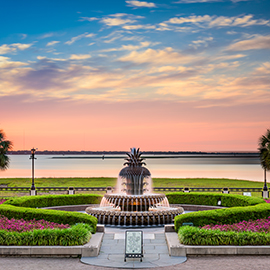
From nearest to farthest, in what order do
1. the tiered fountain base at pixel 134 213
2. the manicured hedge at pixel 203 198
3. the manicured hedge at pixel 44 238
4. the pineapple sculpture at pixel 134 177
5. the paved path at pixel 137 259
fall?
the paved path at pixel 137 259 → the manicured hedge at pixel 44 238 → the tiered fountain base at pixel 134 213 → the pineapple sculpture at pixel 134 177 → the manicured hedge at pixel 203 198

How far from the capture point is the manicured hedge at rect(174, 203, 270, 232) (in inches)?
663

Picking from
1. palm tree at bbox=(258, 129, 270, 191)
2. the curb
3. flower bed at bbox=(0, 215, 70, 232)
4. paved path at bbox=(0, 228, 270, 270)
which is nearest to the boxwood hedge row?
flower bed at bbox=(0, 215, 70, 232)

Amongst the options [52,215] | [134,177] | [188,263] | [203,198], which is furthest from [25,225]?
[203,198]

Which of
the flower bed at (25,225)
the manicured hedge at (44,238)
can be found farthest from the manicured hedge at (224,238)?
the flower bed at (25,225)

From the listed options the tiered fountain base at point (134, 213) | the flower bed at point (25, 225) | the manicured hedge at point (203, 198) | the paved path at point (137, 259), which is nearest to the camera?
the paved path at point (137, 259)

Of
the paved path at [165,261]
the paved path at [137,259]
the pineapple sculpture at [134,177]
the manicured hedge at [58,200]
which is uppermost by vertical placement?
the pineapple sculpture at [134,177]

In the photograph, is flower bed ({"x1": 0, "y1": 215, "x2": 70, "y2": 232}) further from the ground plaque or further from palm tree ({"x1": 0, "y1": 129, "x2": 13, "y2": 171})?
palm tree ({"x1": 0, "y1": 129, "x2": 13, "y2": 171})

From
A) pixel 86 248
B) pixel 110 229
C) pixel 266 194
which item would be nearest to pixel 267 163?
pixel 266 194

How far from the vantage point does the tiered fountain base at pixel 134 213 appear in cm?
1964

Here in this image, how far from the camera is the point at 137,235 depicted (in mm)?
12586

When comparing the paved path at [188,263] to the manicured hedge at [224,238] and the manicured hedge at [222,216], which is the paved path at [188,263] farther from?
the manicured hedge at [222,216]

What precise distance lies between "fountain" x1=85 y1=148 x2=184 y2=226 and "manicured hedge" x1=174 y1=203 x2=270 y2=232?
10.0 feet

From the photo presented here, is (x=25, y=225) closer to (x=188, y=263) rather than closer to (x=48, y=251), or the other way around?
(x=48, y=251)

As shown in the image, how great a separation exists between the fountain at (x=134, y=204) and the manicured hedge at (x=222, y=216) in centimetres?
305
